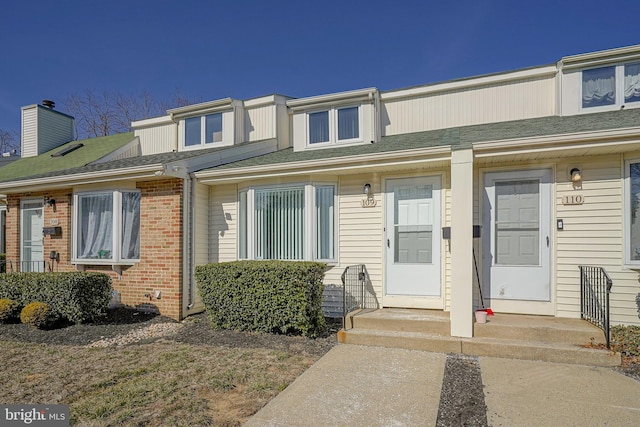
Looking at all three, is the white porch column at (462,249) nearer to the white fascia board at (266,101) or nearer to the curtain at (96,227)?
the white fascia board at (266,101)

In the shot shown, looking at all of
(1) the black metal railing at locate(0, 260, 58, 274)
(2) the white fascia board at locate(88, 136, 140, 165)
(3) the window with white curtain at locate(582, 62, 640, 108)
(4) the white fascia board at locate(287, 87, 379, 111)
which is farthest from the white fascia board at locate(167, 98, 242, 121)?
(3) the window with white curtain at locate(582, 62, 640, 108)

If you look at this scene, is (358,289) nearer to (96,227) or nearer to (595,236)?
(595,236)

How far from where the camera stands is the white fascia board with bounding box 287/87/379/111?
27.1 feet

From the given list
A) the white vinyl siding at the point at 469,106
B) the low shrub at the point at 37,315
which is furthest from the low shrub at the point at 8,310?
the white vinyl siding at the point at 469,106

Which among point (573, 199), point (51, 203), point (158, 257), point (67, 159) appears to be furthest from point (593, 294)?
point (67, 159)

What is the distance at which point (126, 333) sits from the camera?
6027 mm

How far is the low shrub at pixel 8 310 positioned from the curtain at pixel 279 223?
13.8ft

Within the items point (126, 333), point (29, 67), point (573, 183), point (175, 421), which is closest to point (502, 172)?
point (573, 183)

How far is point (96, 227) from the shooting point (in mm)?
7879

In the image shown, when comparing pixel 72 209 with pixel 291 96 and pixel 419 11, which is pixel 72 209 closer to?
pixel 291 96

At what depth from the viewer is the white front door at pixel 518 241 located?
564 centimetres

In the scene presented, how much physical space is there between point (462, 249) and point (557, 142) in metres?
1.91

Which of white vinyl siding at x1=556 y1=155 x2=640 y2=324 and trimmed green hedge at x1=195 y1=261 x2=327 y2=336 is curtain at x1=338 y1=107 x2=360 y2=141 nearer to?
trimmed green hedge at x1=195 y1=261 x2=327 y2=336

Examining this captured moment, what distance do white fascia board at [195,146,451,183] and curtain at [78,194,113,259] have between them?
222cm
